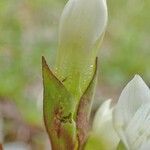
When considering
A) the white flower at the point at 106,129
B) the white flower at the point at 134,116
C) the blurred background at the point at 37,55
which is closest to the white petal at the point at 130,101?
the white flower at the point at 134,116

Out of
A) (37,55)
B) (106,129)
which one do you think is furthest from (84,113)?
(37,55)

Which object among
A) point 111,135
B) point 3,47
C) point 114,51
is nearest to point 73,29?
point 111,135

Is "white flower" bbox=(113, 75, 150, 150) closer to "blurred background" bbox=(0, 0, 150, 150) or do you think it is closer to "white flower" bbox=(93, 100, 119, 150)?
"white flower" bbox=(93, 100, 119, 150)

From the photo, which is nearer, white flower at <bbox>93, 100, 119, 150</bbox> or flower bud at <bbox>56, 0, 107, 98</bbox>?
flower bud at <bbox>56, 0, 107, 98</bbox>

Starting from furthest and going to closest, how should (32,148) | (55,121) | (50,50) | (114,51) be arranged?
(114,51), (50,50), (32,148), (55,121)

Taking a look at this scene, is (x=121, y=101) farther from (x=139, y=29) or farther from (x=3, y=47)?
(x=139, y=29)

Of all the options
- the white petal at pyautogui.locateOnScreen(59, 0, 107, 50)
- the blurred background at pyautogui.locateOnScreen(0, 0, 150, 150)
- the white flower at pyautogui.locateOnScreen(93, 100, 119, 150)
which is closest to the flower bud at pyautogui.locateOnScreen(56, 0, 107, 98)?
the white petal at pyautogui.locateOnScreen(59, 0, 107, 50)

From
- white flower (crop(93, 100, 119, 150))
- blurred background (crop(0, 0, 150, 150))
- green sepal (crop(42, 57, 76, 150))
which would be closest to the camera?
green sepal (crop(42, 57, 76, 150))

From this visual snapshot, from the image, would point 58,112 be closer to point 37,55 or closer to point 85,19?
point 85,19
